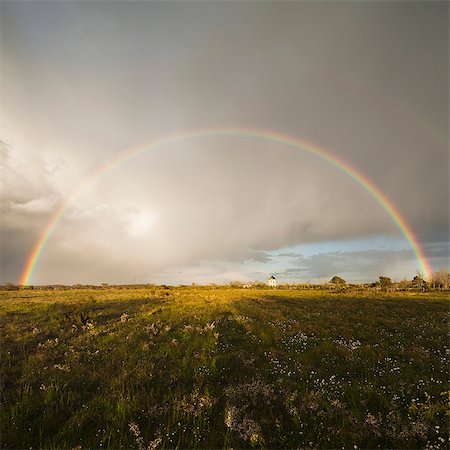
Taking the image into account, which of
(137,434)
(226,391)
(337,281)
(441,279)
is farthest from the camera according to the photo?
(337,281)

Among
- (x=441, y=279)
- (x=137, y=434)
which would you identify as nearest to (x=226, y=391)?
(x=137, y=434)

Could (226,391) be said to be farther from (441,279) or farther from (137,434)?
(441,279)

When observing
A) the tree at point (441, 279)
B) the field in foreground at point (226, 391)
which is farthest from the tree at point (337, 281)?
the field in foreground at point (226, 391)

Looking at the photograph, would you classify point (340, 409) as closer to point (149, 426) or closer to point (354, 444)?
point (354, 444)

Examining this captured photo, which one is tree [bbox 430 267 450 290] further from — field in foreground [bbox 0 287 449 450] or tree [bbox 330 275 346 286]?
field in foreground [bbox 0 287 449 450]

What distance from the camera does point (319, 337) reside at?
15016 mm

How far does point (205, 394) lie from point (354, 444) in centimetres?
405

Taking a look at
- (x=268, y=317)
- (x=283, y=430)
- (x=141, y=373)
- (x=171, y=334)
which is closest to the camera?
(x=283, y=430)

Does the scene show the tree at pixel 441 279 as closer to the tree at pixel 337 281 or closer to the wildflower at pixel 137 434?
the tree at pixel 337 281

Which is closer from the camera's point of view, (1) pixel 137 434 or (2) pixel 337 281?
(1) pixel 137 434

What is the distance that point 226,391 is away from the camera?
8.55 metres

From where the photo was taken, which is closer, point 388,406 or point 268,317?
point 388,406

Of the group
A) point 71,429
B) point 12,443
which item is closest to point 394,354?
point 71,429

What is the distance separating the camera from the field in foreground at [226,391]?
6535 millimetres
